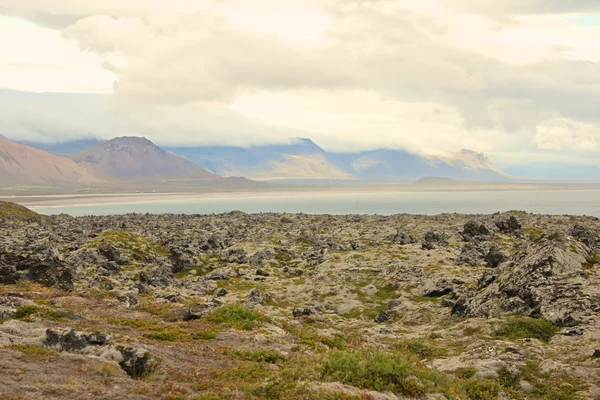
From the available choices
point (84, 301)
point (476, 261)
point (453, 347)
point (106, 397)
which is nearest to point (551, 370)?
point (453, 347)

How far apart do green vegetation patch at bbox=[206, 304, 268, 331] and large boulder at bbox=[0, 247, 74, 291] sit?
15159 mm

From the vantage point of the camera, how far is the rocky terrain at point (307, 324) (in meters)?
18.0

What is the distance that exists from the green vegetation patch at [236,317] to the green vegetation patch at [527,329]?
13626mm

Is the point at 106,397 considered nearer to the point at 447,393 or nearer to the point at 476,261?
the point at 447,393

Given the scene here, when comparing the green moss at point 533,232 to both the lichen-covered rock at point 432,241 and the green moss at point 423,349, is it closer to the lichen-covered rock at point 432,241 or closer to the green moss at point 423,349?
the lichen-covered rock at point 432,241

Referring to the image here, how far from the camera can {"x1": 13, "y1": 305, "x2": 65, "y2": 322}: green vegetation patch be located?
24495 mm

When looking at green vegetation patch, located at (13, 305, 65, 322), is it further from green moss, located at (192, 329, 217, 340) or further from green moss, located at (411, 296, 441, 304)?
green moss, located at (411, 296, 441, 304)

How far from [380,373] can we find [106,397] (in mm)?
9394

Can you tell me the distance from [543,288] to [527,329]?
448 centimetres

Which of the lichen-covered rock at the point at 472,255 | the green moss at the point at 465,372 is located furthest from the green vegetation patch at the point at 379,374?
the lichen-covered rock at the point at 472,255

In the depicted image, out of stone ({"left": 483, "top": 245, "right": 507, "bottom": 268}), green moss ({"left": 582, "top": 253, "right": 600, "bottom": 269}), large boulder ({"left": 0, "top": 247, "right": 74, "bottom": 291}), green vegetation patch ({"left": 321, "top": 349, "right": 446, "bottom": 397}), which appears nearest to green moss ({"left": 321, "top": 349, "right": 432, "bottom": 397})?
green vegetation patch ({"left": 321, "top": 349, "right": 446, "bottom": 397})

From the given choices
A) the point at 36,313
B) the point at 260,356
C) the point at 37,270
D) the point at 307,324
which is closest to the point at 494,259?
the point at 307,324

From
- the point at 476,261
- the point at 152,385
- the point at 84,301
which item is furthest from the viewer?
the point at 476,261

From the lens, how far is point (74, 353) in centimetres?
1977
